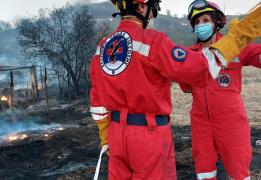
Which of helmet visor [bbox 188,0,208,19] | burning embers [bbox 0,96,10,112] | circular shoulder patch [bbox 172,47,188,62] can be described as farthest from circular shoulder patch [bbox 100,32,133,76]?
burning embers [bbox 0,96,10,112]

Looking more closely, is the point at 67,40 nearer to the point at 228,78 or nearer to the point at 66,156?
the point at 66,156

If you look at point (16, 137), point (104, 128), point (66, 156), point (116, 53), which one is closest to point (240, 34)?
point (116, 53)

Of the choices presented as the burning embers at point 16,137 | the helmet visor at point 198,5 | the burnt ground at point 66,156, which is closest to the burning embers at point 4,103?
the burning embers at point 16,137

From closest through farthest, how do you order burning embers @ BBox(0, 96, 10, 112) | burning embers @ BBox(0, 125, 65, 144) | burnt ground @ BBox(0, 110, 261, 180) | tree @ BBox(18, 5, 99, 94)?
burnt ground @ BBox(0, 110, 261, 180), burning embers @ BBox(0, 125, 65, 144), burning embers @ BBox(0, 96, 10, 112), tree @ BBox(18, 5, 99, 94)

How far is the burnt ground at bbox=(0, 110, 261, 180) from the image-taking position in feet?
23.4

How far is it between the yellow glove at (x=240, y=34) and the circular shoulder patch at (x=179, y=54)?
0.23 metres

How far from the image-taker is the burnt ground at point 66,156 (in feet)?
23.4

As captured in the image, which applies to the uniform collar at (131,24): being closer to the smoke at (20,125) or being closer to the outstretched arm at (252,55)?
the outstretched arm at (252,55)

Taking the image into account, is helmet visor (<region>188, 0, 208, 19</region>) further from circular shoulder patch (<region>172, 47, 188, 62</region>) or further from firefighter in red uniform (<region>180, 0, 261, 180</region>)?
circular shoulder patch (<region>172, 47, 188, 62</region>)

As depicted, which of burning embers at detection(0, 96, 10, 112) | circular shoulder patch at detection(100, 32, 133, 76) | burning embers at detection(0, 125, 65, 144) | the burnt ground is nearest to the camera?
circular shoulder patch at detection(100, 32, 133, 76)

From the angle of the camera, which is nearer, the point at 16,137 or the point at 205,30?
the point at 205,30

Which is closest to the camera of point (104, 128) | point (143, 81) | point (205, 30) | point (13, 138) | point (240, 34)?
point (240, 34)

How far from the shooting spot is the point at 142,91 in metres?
3.13

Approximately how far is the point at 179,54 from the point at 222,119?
1.70 metres
